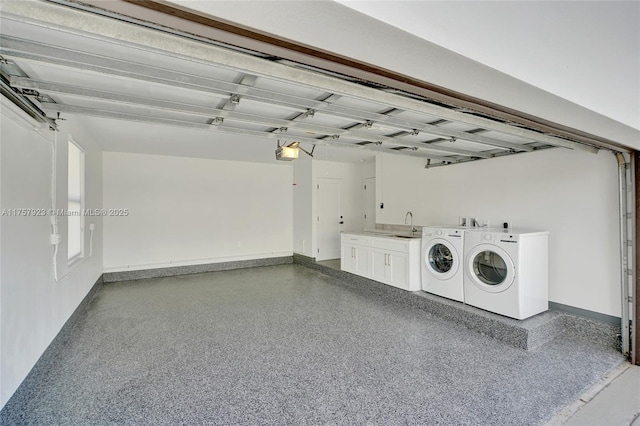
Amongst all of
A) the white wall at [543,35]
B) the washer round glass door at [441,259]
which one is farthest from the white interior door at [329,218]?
the white wall at [543,35]

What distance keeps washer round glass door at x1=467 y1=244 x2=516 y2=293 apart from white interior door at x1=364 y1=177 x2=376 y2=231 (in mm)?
3160

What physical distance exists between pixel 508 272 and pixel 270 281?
396 centimetres

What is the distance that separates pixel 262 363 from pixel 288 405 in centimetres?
65

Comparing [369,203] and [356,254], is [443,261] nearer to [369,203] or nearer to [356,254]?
[356,254]

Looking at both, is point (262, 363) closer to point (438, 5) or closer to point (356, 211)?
point (438, 5)

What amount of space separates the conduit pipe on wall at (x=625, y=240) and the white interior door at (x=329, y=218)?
4.87 metres

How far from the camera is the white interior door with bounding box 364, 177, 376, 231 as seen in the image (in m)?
6.77

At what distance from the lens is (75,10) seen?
0.96 m

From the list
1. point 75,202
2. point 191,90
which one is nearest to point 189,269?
point 75,202

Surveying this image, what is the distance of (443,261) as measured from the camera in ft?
13.7

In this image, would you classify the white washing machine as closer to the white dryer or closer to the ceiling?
the white dryer

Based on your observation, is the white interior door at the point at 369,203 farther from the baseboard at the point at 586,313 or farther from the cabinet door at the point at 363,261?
the baseboard at the point at 586,313

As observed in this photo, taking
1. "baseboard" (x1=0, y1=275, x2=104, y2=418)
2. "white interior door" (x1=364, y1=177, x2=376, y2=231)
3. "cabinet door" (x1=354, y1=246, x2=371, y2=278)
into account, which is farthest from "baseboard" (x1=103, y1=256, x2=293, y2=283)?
"cabinet door" (x1=354, y1=246, x2=371, y2=278)

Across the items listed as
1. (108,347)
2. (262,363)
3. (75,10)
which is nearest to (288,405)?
Result: (262,363)
